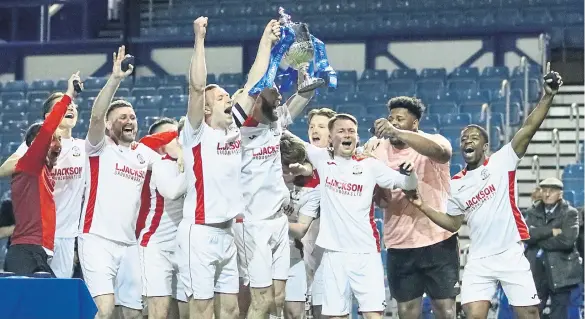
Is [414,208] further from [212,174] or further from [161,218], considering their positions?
[161,218]

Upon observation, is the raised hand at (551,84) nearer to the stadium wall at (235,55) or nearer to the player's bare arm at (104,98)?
the player's bare arm at (104,98)

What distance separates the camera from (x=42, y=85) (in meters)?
19.3

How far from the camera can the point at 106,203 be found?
27.0 ft

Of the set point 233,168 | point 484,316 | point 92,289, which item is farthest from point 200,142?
point 484,316

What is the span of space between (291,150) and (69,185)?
176cm

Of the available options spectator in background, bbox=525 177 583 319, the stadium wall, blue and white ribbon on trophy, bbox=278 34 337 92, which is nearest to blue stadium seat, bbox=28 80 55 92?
the stadium wall

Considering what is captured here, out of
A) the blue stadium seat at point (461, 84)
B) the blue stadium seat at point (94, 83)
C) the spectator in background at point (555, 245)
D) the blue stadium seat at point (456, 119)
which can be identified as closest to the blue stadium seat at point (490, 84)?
the blue stadium seat at point (461, 84)

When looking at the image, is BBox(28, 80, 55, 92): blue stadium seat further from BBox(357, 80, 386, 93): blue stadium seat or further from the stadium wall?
BBox(357, 80, 386, 93): blue stadium seat

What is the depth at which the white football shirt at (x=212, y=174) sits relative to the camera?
25.3 ft

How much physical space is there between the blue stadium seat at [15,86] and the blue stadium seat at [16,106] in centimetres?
75

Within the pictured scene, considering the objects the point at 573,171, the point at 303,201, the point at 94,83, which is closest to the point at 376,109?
the point at 573,171

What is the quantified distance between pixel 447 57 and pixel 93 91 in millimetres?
5806

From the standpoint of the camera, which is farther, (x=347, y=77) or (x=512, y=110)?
(x=347, y=77)

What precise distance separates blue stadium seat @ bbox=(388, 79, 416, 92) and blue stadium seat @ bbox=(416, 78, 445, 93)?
9 centimetres
